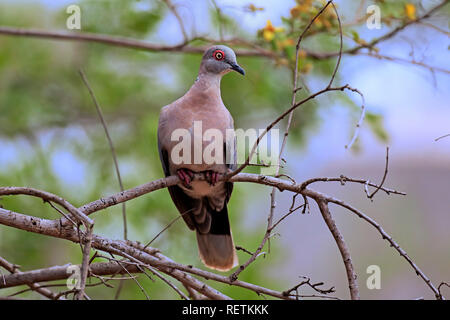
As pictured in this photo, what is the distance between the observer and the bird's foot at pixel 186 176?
11.5 ft

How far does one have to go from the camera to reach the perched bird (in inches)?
141

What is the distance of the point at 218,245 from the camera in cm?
404

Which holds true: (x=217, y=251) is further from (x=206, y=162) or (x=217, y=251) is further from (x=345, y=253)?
(x=345, y=253)

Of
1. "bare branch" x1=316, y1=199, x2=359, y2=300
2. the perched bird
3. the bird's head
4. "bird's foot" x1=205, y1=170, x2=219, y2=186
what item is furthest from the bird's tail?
"bare branch" x1=316, y1=199, x2=359, y2=300

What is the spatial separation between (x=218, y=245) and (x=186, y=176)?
721 millimetres

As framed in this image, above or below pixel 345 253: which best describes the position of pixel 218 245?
above

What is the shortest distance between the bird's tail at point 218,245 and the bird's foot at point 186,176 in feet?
1.82

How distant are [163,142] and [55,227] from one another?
1325 millimetres

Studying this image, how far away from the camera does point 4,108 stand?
265 inches

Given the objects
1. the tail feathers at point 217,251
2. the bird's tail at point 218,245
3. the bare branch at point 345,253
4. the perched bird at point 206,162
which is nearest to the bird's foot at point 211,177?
the perched bird at point 206,162

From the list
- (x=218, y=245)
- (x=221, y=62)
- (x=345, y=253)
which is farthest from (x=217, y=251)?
(x=345, y=253)

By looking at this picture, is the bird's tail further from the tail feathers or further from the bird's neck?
the bird's neck

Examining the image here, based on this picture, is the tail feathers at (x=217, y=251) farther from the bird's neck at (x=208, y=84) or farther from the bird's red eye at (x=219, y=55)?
the bird's red eye at (x=219, y=55)
